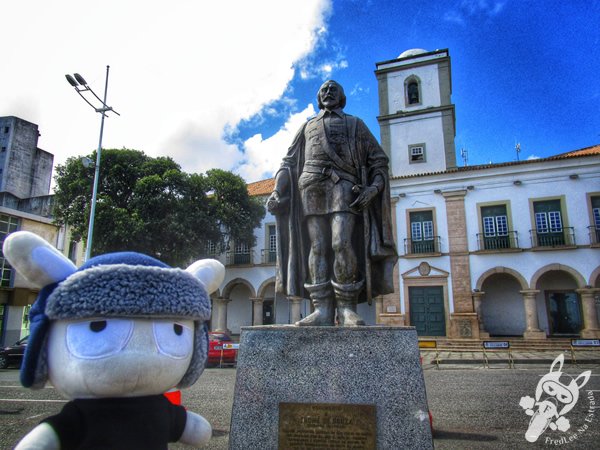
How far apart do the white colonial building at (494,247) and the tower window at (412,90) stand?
2653 millimetres

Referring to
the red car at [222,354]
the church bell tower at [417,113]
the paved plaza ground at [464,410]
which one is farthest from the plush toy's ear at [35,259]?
the church bell tower at [417,113]

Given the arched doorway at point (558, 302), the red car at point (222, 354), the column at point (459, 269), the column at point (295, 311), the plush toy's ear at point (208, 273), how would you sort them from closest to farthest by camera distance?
the plush toy's ear at point (208, 273), the red car at point (222, 354), the column at point (459, 269), the arched doorway at point (558, 302), the column at point (295, 311)

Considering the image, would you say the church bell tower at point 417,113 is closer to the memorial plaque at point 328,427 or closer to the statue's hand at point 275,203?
the statue's hand at point 275,203

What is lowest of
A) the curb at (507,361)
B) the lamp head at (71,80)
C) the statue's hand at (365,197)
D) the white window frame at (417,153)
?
the curb at (507,361)

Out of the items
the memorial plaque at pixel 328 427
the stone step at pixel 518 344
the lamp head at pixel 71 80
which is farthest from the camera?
the stone step at pixel 518 344

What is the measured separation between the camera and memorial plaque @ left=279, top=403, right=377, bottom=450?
2755 millimetres

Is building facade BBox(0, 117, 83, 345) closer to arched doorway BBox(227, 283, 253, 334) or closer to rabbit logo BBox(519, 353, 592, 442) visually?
arched doorway BBox(227, 283, 253, 334)

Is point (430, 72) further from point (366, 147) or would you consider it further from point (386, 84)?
point (366, 147)

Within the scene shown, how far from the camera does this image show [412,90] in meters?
26.7

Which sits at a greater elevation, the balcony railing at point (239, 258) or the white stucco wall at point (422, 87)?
the white stucco wall at point (422, 87)

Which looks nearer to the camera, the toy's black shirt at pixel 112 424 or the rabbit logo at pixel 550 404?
the toy's black shirt at pixel 112 424

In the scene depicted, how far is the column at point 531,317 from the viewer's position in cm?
1978

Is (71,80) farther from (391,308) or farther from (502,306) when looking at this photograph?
(502,306)

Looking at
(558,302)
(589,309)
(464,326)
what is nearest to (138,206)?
(464,326)
